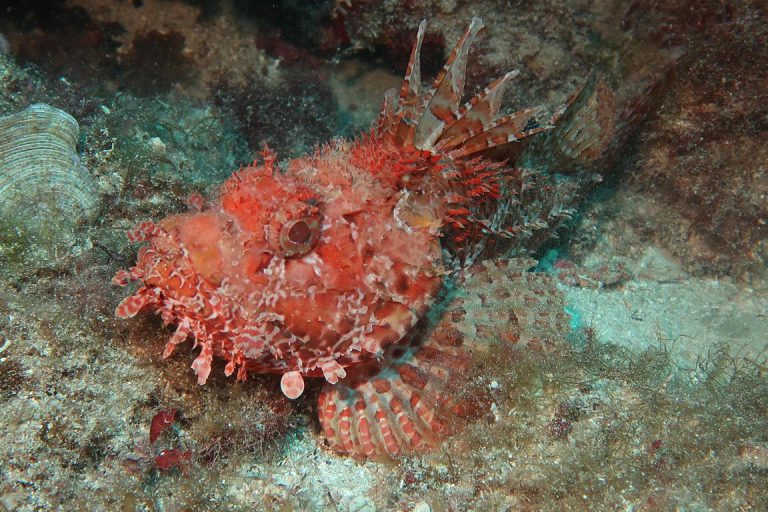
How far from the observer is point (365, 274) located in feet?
11.2

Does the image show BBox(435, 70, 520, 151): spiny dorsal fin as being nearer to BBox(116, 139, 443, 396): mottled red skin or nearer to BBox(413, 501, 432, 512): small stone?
BBox(116, 139, 443, 396): mottled red skin

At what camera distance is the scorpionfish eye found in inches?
123

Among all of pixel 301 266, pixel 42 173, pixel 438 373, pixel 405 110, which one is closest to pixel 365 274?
pixel 301 266

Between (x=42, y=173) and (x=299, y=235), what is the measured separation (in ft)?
7.19

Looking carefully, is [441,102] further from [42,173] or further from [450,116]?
[42,173]

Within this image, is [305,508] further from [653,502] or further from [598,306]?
[598,306]

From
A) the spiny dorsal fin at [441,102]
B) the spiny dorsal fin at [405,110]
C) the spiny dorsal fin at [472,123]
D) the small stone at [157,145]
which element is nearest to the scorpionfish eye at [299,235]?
the spiny dorsal fin at [405,110]

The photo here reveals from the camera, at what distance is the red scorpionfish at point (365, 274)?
122 inches

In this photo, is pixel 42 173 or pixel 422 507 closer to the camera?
pixel 422 507

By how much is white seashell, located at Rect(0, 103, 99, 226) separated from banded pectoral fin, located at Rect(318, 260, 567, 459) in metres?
2.41

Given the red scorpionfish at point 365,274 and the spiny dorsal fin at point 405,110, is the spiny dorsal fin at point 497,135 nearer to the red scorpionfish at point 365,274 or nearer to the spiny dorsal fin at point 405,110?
the red scorpionfish at point 365,274

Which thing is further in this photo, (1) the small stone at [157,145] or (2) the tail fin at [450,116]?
(1) the small stone at [157,145]

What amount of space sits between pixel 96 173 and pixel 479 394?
364cm

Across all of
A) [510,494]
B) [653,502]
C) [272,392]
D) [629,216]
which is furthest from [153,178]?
[629,216]
